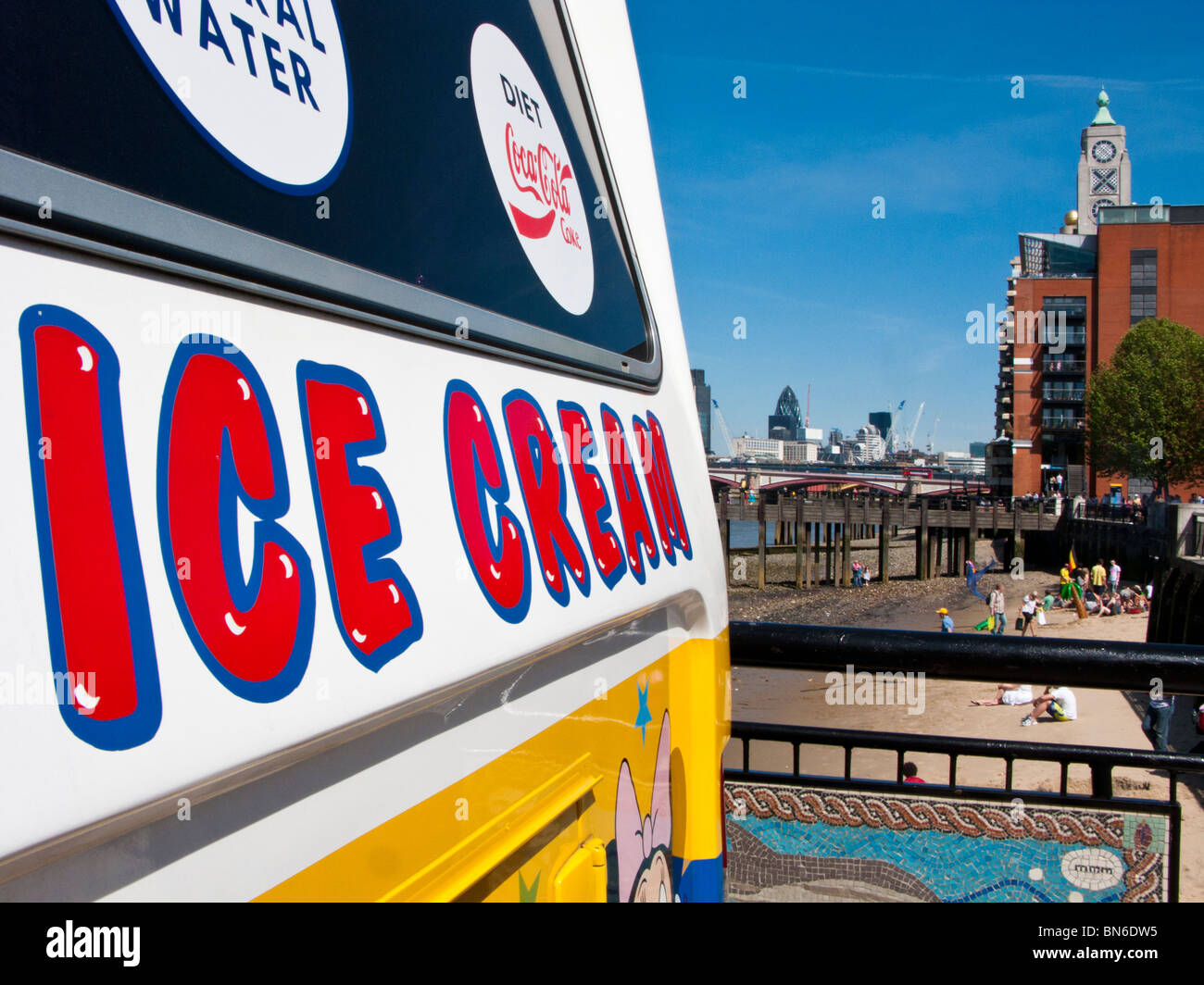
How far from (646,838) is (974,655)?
1263mm

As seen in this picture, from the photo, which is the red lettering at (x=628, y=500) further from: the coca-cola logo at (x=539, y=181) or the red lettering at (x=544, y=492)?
the coca-cola logo at (x=539, y=181)

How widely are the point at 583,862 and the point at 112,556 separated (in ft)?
3.26

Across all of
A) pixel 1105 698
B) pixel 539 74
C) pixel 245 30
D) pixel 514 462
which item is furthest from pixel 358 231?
pixel 1105 698

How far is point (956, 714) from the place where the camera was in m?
19.2

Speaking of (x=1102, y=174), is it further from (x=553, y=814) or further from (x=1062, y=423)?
(x=553, y=814)

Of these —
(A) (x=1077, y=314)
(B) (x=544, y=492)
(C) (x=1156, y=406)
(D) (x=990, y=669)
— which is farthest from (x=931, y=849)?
(A) (x=1077, y=314)

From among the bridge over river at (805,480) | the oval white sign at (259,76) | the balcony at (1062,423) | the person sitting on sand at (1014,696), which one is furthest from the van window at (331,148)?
the balcony at (1062,423)

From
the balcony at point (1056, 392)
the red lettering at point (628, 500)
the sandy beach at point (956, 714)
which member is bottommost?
the sandy beach at point (956, 714)

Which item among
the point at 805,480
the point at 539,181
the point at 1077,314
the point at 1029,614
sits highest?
the point at 1077,314

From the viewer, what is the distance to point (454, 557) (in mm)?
1203

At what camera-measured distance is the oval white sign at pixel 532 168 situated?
157 centimetres

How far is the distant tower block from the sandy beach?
62965mm

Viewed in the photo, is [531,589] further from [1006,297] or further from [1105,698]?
[1006,297]

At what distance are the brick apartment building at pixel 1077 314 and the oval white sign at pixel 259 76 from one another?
200 feet
